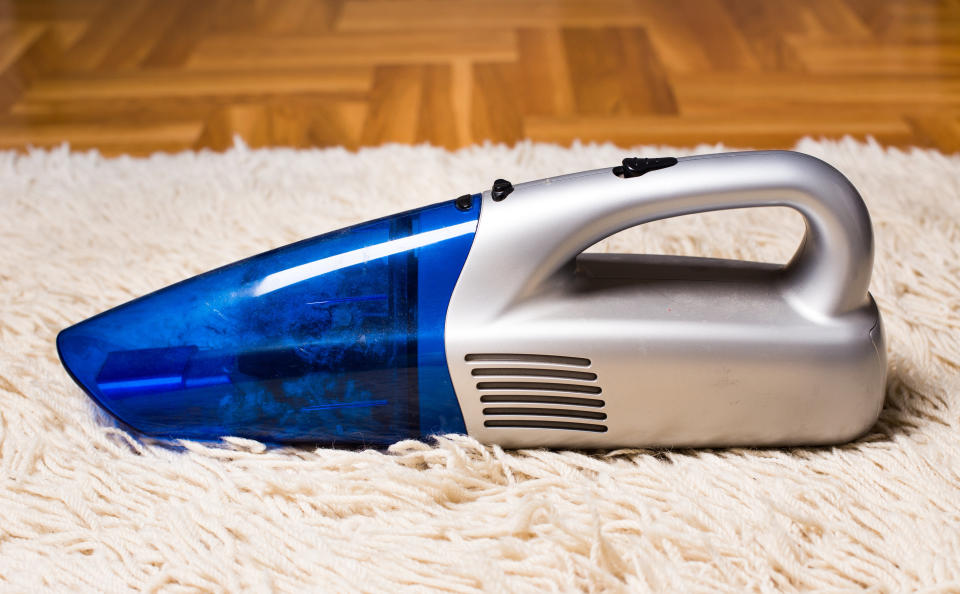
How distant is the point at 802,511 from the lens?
576 millimetres

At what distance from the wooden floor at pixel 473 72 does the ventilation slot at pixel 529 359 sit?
68 cm

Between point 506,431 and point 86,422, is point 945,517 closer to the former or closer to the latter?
point 506,431

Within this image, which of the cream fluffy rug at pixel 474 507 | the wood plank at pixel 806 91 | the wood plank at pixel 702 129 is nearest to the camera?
the cream fluffy rug at pixel 474 507

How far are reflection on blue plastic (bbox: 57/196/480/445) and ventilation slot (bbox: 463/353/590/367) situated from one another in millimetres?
24

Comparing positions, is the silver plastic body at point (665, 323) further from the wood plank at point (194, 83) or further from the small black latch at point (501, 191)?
the wood plank at point (194, 83)

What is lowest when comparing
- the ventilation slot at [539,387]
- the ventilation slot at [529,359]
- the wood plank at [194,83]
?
the wood plank at [194,83]

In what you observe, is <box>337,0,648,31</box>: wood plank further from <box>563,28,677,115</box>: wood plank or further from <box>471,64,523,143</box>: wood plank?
<box>471,64,523,143</box>: wood plank

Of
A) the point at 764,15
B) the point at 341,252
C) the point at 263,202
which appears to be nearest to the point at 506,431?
the point at 341,252

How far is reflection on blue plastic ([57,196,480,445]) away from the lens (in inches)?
23.8

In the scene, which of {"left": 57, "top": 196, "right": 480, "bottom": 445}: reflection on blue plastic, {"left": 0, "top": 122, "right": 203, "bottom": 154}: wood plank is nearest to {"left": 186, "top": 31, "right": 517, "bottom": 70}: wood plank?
{"left": 0, "top": 122, "right": 203, "bottom": 154}: wood plank

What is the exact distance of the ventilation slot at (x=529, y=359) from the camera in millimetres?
590

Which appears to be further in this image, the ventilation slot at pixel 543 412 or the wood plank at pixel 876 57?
the wood plank at pixel 876 57

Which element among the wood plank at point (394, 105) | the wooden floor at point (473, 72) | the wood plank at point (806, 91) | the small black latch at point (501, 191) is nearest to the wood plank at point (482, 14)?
the wooden floor at point (473, 72)

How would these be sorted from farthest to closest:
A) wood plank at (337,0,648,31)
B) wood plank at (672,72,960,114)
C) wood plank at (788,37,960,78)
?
wood plank at (337,0,648,31) < wood plank at (788,37,960,78) < wood plank at (672,72,960,114)
